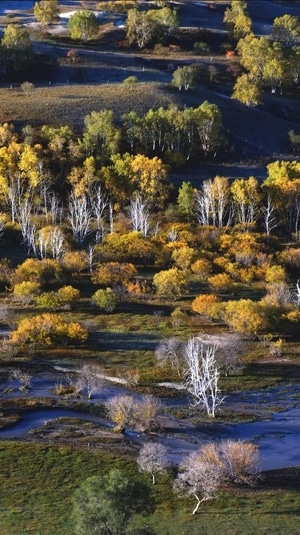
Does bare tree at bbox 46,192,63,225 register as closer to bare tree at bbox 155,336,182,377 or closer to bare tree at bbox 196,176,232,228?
bare tree at bbox 196,176,232,228

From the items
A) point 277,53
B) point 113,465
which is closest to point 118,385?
point 113,465

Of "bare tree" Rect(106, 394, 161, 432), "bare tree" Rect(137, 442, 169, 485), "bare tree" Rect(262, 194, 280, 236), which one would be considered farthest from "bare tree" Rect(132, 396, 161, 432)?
"bare tree" Rect(262, 194, 280, 236)

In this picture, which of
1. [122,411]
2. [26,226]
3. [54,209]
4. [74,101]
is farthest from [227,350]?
[74,101]

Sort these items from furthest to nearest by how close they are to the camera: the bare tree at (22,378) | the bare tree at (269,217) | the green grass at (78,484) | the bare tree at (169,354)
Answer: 1. the bare tree at (269,217)
2. the bare tree at (169,354)
3. the bare tree at (22,378)
4. the green grass at (78,484)

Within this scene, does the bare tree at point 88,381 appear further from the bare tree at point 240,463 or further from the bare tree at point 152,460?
the bare tree at point 240,463

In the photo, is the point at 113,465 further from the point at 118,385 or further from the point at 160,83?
the point at 160,83

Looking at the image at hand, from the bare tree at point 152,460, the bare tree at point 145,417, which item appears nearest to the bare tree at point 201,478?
the bare tree at point 152,460

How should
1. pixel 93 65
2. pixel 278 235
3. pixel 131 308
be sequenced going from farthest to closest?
1. pixel 93 65
2. pixel 278 235
3. pixel 131 308
